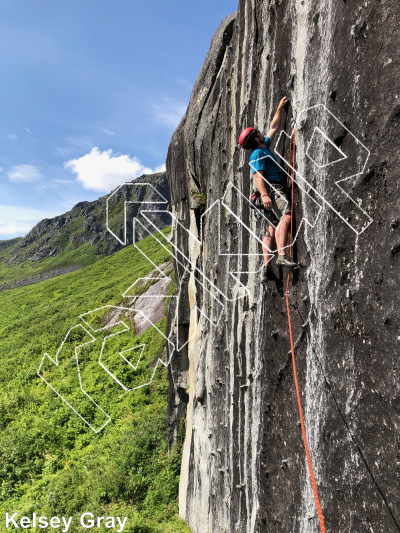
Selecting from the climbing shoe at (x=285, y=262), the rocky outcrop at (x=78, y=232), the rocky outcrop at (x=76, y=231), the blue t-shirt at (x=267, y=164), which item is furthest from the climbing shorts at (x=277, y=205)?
the rocky outcrop at (x=76, y=231)

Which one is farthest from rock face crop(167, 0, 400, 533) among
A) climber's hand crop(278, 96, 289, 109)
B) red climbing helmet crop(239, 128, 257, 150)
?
red climbing helmet crop(239, 128, 257, 150)

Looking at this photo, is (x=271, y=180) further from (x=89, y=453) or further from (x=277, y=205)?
(x=89, y=453)

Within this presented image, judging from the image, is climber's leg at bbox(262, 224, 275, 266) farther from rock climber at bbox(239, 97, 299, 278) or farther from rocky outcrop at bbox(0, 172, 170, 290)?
rocky outcrop at bbox(0, 172, 170, 290)

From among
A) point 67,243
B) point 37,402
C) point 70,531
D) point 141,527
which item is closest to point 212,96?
point 141,527

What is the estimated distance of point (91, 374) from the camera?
67.1ft

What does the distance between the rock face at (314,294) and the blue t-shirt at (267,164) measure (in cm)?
37

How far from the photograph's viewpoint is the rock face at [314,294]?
378 cm

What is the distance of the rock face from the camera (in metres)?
3.78

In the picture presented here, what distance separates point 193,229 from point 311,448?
8796 mm

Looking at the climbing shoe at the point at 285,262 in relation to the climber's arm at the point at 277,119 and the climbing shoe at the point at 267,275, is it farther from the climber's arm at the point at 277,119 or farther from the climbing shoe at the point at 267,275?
the climber's arm at the point at 277,119

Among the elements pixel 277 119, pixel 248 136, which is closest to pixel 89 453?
pixel 248 136

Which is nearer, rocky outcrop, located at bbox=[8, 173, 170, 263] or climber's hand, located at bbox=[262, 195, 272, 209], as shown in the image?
climber's hand, located at bbox=[262, 195, 272, 209]

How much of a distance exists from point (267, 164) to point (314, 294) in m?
2.39

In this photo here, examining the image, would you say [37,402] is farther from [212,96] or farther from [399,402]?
[399,402]
